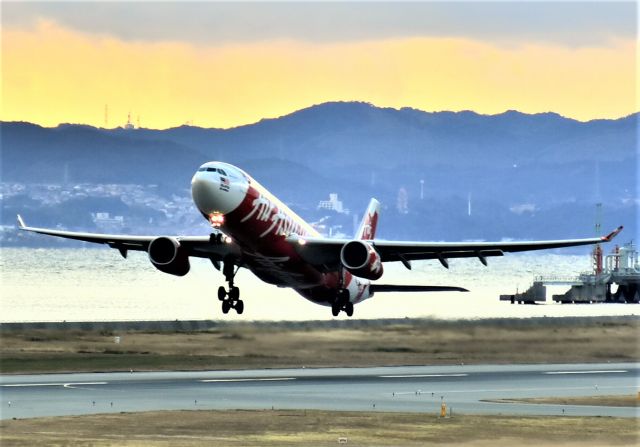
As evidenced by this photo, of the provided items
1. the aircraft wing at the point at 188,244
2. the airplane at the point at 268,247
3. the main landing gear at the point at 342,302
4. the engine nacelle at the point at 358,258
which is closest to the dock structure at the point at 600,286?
the airplane at the point at 268,247

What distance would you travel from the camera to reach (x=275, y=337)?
79438mm

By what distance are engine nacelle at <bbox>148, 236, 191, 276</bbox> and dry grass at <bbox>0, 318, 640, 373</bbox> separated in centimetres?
1038

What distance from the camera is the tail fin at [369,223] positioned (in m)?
84.1

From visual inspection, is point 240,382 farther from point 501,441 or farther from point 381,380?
point 501,441

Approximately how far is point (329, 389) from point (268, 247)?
24.4ft

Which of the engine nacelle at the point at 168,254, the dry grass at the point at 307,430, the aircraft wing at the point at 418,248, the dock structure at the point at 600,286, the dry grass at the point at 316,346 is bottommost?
the dry grass at the point at 307,430

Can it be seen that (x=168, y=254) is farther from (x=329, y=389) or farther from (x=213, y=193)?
(x=329, y=389)

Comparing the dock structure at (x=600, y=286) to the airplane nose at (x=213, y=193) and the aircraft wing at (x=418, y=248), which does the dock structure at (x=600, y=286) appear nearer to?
the aircraft wing at (x=418, y=248)

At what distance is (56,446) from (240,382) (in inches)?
935

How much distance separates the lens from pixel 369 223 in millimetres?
85125

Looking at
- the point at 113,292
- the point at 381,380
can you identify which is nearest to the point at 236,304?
the point at 381,380

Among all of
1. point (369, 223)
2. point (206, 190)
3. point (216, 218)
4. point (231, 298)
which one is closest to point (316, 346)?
point (369, 223)

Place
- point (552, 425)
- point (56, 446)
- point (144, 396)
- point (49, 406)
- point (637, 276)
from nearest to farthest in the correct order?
point (56, 446) < point (552, 425) < point (49, 406) < point (144, 396) < point (637, 276)

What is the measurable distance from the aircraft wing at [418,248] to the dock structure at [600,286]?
103304mm
